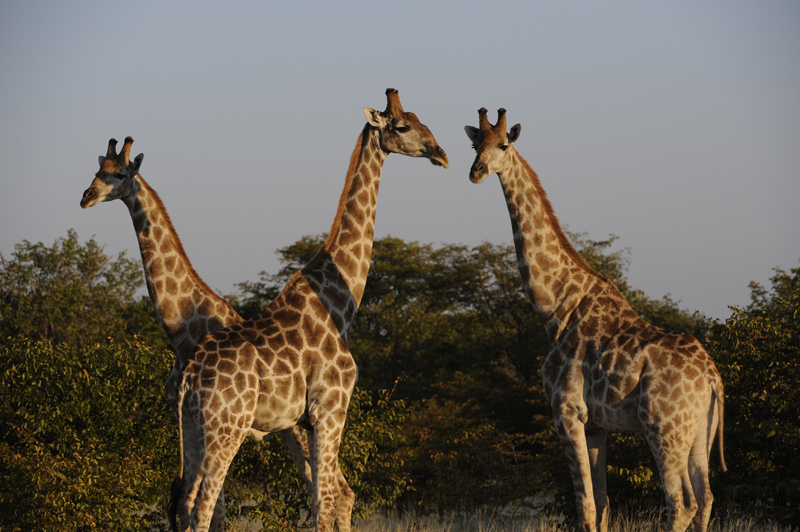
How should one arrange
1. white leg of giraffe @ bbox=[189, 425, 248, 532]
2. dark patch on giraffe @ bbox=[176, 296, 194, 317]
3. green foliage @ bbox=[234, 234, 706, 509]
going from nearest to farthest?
white leg of giraffe @ bbox=[189, 425, 248, 532] < dark patch on giraffe @ bbox=[176, 296, 194, 317] < green foliage @ bbox=[234, 234, 706, 509]

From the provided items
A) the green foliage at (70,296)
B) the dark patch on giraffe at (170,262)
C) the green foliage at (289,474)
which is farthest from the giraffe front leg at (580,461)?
the green foliage at (70,296)

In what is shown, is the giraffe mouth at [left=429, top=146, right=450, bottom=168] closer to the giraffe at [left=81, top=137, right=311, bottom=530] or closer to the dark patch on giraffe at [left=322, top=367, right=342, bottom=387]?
the dark patch on giraffe at [left=322, top=367, right=342, bottom=387]

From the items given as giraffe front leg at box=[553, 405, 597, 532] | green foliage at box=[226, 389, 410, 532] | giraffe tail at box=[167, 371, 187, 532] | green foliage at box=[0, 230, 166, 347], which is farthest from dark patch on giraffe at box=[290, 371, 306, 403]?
green foliage at box=[0, 230, 166, 347]

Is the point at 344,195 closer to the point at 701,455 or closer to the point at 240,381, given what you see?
the point at 240,381

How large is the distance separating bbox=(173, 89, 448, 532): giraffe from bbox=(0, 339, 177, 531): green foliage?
340 cm

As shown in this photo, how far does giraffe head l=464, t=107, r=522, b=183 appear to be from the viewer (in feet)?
29.2

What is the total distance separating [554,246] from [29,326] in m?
24.9

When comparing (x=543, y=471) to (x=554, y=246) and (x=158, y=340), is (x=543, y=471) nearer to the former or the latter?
(x=554, y=246)

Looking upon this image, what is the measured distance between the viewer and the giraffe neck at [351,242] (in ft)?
29.8

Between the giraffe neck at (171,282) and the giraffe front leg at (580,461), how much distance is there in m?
4.08

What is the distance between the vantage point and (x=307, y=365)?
841 centimetres

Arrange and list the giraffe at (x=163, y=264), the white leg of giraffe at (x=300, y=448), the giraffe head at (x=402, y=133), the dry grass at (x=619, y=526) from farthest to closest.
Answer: the dry grass at (x=619, y=526) → the giraffe at (x=163, y=264) → the giraffe head at (x=402, y=133) → the white leg of giraffe at (x=300, y=448)

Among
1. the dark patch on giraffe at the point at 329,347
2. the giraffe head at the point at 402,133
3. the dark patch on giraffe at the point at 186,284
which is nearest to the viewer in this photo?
the dark patch on giraffe at the point at 329,347

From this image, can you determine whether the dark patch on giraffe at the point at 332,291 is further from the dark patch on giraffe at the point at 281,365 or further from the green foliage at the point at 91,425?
the green foliage at the point at 91,425
